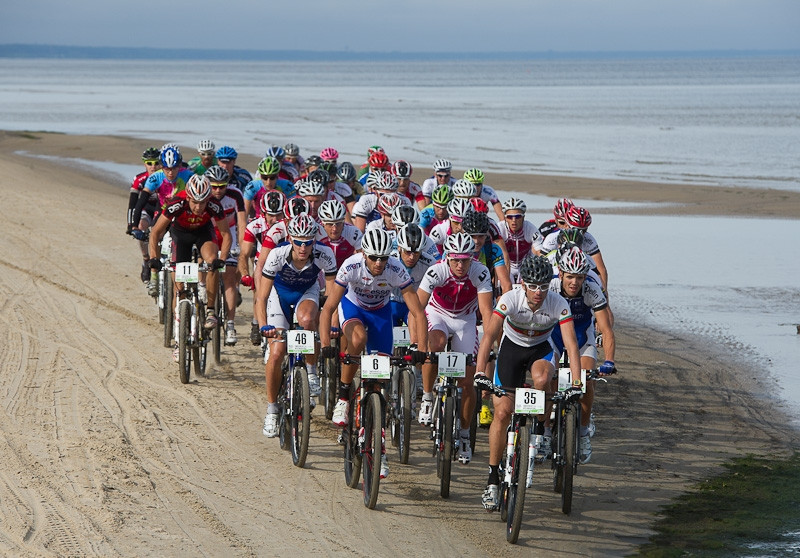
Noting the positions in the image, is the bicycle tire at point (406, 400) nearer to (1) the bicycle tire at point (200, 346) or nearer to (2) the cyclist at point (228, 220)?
(1) the bicycle tire at point (200, 346)

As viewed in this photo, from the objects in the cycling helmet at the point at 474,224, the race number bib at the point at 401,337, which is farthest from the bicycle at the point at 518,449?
the cycling helmet at the point at 474,224

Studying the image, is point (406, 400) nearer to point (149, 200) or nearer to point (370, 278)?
point (370, 278)

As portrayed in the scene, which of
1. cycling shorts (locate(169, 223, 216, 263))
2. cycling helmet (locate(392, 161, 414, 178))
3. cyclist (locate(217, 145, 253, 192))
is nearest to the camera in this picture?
cycling shorts (locate(169, 223, 216, 263))

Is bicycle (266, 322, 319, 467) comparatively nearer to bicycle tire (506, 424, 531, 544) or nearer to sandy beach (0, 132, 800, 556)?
sandy beach (0, 132, 800, 556)

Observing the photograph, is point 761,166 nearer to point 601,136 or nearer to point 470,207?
point 601,136

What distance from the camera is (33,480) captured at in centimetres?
865

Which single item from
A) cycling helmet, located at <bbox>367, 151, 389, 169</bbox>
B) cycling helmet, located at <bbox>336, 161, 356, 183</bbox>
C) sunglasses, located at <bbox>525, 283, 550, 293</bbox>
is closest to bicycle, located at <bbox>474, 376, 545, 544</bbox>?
sunglasses, located at <bbox>525, 283, 550, 293</bbox>

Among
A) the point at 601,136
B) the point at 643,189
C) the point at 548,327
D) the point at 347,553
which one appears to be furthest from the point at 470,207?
the point at 601,136

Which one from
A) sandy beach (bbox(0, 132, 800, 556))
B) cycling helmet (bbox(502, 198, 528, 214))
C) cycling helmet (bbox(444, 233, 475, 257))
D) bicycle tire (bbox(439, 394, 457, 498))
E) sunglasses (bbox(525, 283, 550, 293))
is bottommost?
sandy beach (bbox(0, 132, 800, 556))

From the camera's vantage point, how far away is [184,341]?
1177cm

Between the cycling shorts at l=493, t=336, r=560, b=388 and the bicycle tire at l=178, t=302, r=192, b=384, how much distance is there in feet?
14.3

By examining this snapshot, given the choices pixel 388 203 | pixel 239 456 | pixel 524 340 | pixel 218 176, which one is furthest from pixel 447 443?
pixel 218 176

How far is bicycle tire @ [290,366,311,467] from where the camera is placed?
9047 mm

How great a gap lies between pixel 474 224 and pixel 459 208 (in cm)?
104
